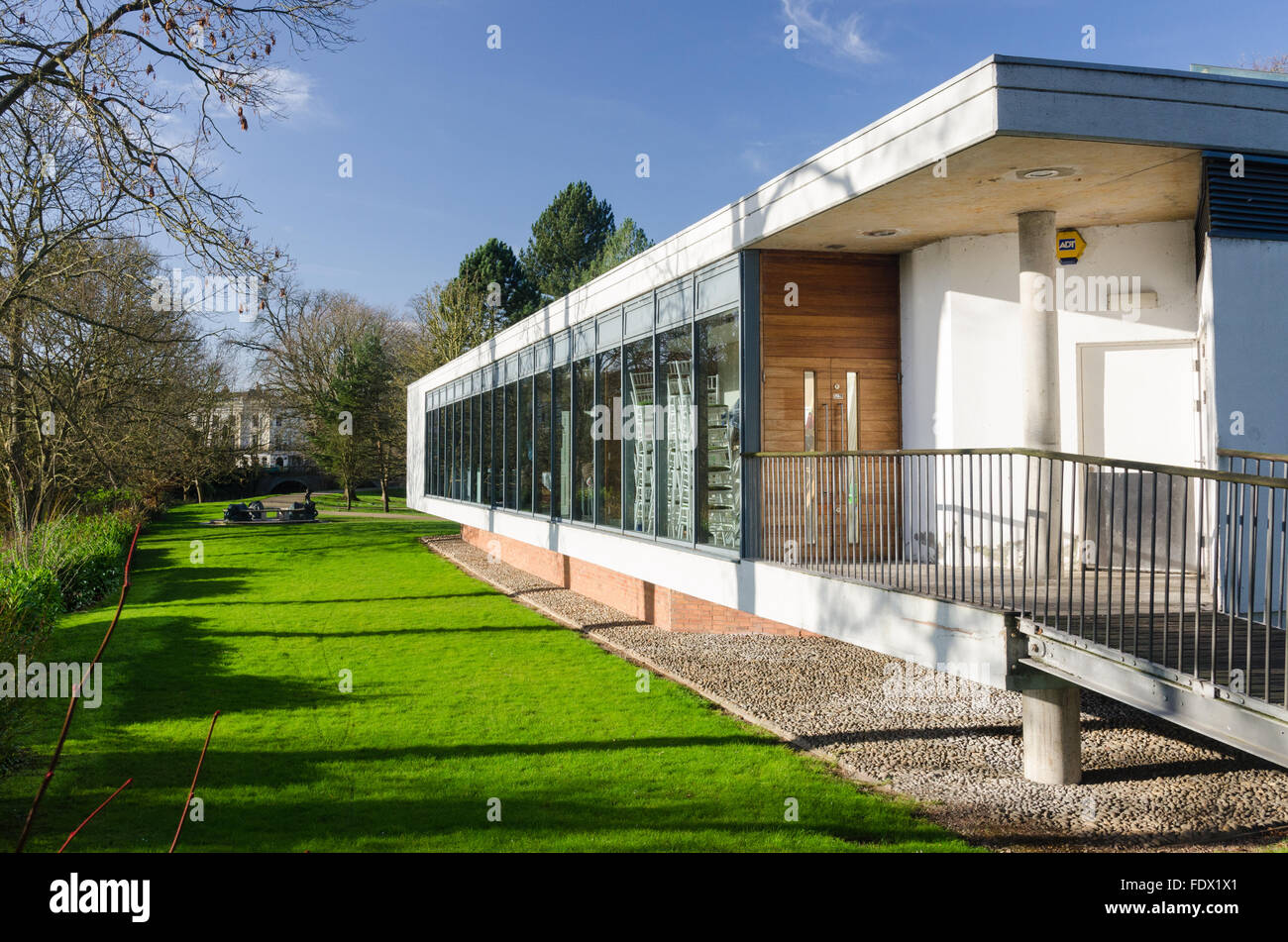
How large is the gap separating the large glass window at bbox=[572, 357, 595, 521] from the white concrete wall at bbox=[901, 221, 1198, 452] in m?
5.33

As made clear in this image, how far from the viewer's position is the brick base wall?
14.6m

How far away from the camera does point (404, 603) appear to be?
19516 mm

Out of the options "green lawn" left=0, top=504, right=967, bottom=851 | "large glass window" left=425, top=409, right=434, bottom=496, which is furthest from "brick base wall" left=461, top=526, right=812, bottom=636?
"large glass window" left=425, top=409, right=434, bottom=496

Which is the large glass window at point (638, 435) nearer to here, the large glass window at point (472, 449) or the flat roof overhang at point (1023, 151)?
the flat roof overhang at point (1023, 151)

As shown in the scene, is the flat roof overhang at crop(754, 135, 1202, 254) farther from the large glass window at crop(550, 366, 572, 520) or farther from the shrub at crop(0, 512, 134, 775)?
the shrub at crop(0, 512, 134, 775)

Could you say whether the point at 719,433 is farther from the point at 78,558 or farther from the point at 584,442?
the point at 78,558

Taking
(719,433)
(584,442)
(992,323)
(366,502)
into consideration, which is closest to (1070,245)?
(992,323)

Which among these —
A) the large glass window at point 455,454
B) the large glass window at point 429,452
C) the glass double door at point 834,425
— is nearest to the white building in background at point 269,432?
the large glass window at point 429,452

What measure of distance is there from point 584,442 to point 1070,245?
25.3 ft

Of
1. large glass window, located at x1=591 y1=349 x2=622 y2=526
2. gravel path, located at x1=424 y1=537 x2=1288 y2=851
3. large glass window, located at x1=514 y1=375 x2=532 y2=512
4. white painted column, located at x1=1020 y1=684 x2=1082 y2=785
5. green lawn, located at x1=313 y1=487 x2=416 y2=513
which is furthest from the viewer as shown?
green lawn, located at x1=313 y1=487 x2=416 y2=513

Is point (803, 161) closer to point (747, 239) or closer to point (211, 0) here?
point (747, 239)

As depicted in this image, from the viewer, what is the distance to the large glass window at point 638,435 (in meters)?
12.2

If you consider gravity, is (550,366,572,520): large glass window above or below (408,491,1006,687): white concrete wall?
above
